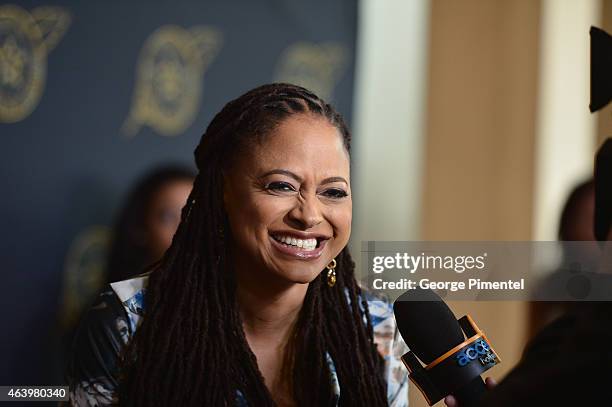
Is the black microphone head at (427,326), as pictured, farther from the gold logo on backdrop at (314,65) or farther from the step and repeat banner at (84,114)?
the gold logo on backdrop at (314,65)

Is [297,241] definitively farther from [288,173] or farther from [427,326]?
[427,326]

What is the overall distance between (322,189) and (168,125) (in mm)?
1247

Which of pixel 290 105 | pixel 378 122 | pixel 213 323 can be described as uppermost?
pixel 378 122

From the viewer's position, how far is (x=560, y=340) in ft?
3.17

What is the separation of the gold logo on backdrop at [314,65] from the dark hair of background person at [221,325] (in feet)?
4.53

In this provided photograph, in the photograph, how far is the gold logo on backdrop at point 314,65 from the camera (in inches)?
118

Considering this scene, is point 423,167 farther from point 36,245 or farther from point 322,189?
point 322,189

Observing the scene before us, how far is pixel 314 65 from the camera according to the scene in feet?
10.0

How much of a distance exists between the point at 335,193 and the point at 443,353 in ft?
1.48

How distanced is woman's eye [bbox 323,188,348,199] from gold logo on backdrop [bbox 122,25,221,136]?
1145 mm

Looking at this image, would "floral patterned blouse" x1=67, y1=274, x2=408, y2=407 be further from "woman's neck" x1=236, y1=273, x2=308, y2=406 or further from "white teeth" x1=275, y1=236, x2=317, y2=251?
"white teeth" x1=275, y1=236, x2=317, y2=251

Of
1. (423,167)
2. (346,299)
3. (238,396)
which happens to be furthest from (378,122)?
(238,396)

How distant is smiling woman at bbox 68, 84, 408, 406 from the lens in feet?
5.01

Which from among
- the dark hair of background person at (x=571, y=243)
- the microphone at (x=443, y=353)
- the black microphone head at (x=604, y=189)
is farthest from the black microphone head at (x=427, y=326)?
the dark hair of background person at (x=571, y=243)
